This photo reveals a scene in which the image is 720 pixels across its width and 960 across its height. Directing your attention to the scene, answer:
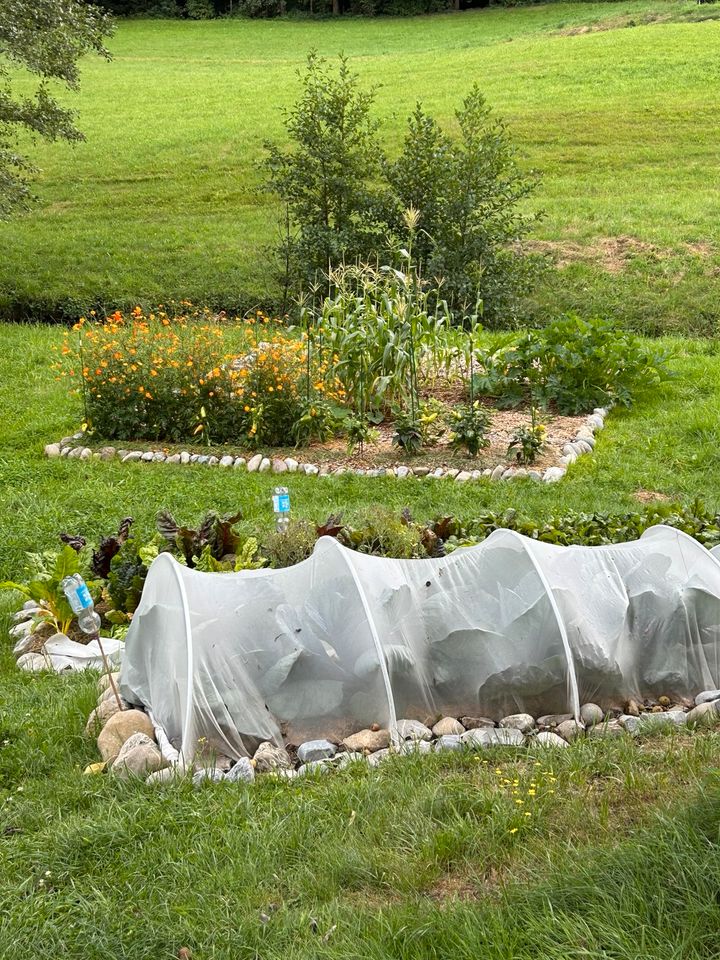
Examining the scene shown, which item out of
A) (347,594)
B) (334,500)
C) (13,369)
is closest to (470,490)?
(334,500)

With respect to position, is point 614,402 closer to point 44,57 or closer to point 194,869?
point 194,869

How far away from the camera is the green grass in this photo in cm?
1598

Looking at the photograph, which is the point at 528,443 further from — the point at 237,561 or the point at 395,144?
the point at 395,144

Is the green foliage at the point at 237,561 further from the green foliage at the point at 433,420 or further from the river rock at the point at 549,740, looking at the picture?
the green foliage at the point at 433,420

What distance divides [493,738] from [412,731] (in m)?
0.35

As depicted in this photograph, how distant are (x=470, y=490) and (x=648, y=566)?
10.7 ft

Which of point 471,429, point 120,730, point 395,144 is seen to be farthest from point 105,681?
point 395,144

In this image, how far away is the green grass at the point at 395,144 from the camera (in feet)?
52.4

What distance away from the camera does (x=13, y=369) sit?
1262cm

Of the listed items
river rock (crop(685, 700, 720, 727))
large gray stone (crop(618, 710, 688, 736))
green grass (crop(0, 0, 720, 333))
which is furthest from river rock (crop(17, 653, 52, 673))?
green grass (crop(0, 0, 720, 333))

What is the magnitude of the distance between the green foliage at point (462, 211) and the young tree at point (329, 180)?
49cm

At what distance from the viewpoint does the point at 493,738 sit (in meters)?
4.20

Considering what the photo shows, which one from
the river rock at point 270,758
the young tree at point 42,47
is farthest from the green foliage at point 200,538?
the young tree at point 42,47

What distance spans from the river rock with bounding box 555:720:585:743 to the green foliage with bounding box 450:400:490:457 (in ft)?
15.2
